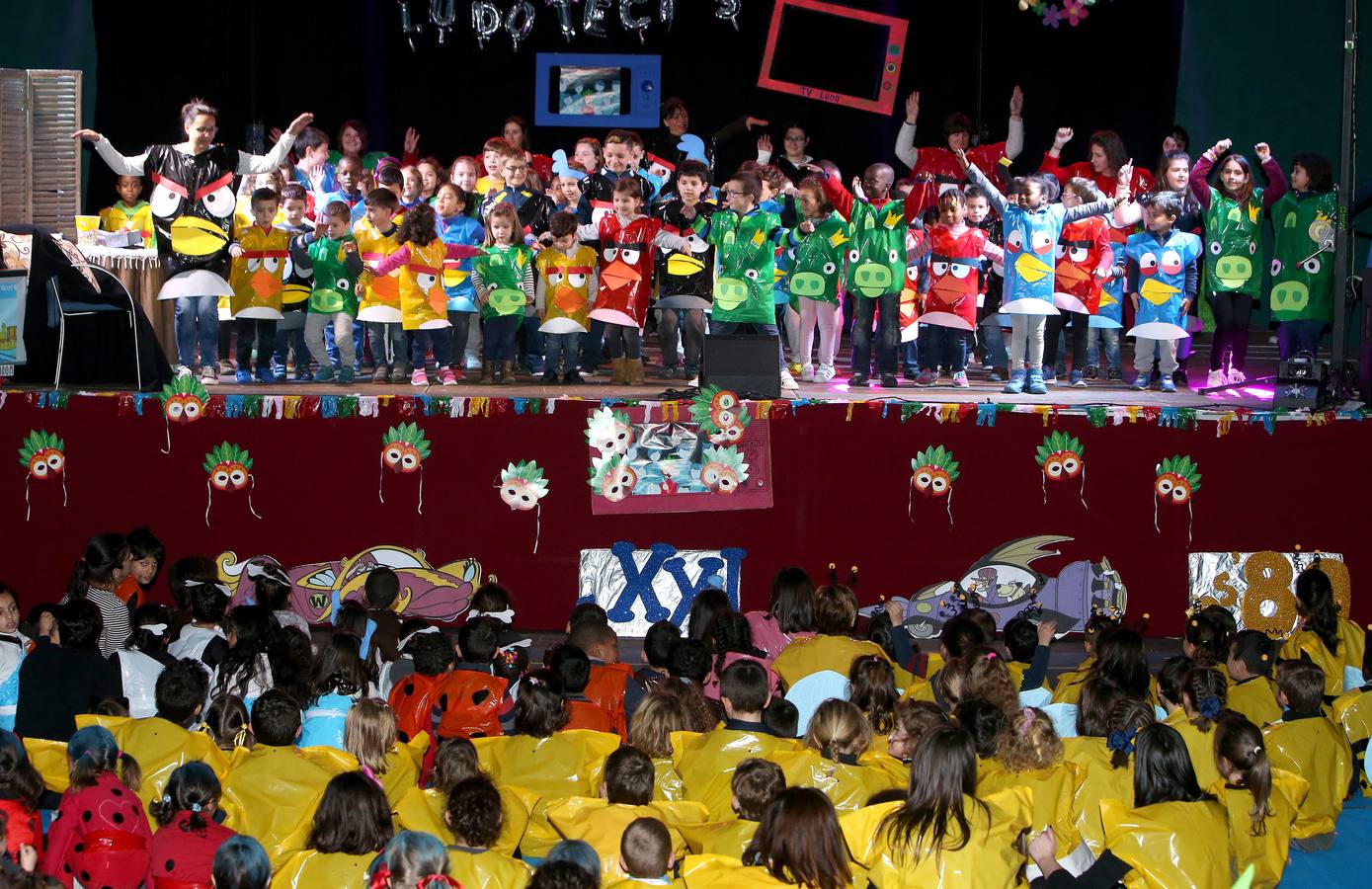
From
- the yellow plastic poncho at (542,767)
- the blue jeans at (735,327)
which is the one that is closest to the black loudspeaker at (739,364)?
the blue jeans at (735,327)

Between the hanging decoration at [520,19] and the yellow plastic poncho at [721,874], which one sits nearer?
the yellow plastic poncho at [721,874]

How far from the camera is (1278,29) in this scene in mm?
13742

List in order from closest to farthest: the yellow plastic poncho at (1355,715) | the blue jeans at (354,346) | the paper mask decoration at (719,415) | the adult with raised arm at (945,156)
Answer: the yellow plastic poncho at (1355,715)
the paper mask decoration at (719,415)
the blue jeans at (354,346)
the adult with raised arm at (945,156)

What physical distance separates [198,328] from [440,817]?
5395mm

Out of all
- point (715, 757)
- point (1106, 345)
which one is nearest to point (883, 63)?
point (1106, 345)

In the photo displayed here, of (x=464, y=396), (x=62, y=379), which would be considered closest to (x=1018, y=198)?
(x=464, y=396)

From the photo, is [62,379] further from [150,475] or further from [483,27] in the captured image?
[483,27]

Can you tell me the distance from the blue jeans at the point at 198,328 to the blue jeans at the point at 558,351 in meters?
1.92

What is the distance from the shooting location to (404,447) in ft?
29.2

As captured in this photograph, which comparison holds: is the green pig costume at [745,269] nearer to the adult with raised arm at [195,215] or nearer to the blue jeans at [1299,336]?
the adult with raised arm at [195,215]

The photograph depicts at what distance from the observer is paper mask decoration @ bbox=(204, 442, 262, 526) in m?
8.92

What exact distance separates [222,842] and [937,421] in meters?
5.12

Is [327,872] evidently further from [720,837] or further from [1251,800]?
[1251,800]

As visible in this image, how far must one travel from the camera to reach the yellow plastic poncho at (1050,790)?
5.37 m
